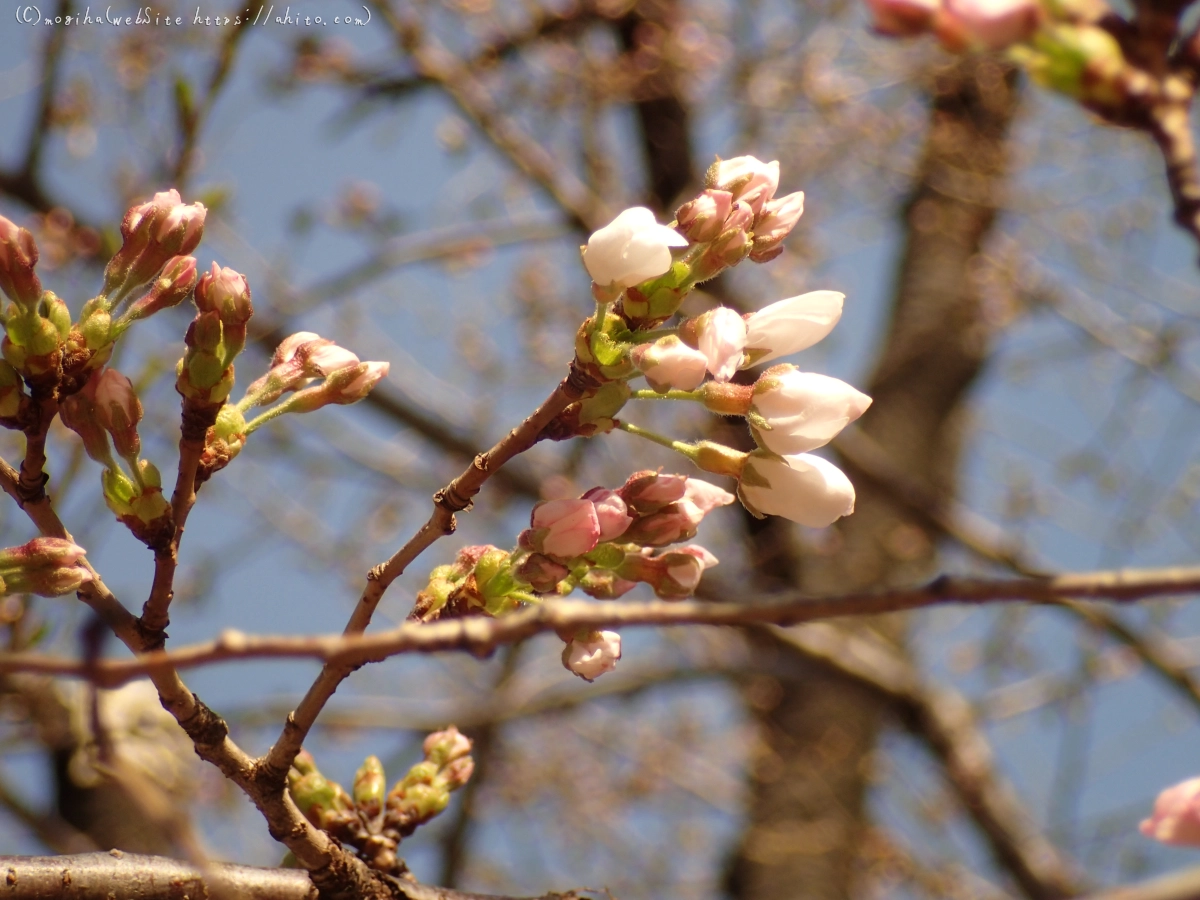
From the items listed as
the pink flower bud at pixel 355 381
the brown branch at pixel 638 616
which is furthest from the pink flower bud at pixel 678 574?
the brown branch at pixel 638 616

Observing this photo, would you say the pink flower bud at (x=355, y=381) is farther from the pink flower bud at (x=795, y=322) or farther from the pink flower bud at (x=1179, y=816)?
the pink flower bud at (x=1179, y=816)

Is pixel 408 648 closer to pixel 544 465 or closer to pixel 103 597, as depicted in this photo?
pixel 103 597

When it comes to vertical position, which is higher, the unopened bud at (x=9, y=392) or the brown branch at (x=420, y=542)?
the unopened bud at (x=9, y=392)

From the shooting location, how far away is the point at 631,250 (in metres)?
0.82

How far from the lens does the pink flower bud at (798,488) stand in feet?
2.88

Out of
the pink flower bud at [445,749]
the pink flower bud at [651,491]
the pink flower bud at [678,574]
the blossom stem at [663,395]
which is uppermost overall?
the blossom stem at [663,395]

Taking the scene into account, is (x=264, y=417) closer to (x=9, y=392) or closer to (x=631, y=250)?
(x=9, y=392)

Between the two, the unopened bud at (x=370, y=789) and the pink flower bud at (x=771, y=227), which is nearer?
the pink flower bud at (x=771, y=227)

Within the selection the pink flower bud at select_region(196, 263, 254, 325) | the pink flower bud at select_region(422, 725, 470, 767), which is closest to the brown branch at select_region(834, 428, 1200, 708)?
the pink flower bud at select_region(422, 725, 470, 767)

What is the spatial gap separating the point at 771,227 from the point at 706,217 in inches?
4.0

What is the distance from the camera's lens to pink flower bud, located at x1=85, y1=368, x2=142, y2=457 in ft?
2.76

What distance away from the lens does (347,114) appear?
12.4 feet

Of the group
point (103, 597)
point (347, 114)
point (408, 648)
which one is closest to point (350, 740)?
point (347, 114)

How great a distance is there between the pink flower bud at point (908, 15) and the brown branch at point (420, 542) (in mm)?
333
